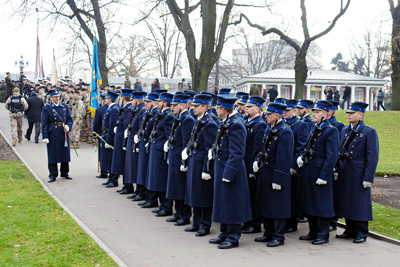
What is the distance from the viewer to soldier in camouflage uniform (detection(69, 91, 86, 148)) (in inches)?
761

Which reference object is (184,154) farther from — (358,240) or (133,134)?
(358,240)

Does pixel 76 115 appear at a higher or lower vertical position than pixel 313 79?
lower

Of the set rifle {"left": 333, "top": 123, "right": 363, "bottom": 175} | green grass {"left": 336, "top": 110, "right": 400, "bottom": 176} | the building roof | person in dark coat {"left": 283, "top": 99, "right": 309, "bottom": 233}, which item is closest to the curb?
person in dark coat {"left": 283, "top": 99, "right": 309, "bottom": 233}

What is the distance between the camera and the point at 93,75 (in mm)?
15586

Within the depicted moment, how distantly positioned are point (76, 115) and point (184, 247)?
13206 mm

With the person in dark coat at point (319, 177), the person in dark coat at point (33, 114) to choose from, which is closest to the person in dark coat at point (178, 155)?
the person in dark coat at point (319, 177)

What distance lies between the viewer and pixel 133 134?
11.2m

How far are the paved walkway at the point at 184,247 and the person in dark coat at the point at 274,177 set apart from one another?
13.7 inches

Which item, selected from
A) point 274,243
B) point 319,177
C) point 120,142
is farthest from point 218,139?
point 120,142

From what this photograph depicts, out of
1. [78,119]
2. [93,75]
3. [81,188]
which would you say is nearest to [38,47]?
[78,119]

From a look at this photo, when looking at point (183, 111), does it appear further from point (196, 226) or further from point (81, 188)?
point (81, 188)

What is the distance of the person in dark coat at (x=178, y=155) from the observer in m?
8.99

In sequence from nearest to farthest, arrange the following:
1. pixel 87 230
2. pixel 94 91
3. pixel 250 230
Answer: pixel 87 230 < pixel 250 230 < pixel 94 91

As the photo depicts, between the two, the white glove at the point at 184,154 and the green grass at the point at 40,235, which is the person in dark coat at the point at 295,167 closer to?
the white glove at the point at 184,154
